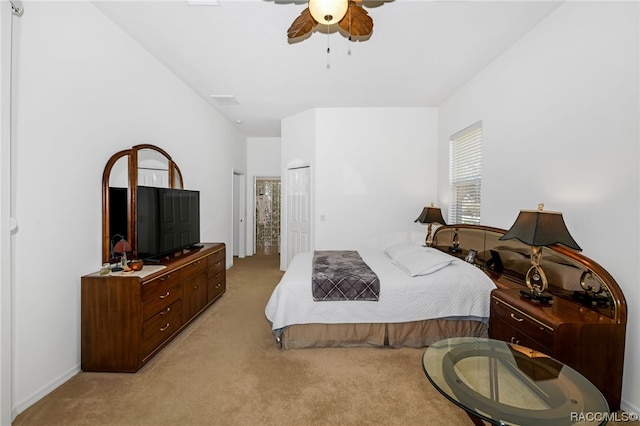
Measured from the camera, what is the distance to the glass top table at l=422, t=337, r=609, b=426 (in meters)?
1.24

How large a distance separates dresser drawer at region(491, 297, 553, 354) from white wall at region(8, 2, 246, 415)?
123 inches

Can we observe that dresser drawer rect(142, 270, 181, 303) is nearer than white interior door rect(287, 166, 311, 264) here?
Yes

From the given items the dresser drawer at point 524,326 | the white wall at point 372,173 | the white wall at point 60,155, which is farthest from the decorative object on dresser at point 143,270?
the dresser drawer at point 524,326

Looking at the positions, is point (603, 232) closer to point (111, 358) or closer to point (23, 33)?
point (111, 358)

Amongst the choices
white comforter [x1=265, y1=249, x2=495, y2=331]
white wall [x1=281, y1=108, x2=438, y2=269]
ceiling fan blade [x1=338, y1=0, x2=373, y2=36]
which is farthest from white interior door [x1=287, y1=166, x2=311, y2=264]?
ceiling fan blade [x1=338, y1=0, x2=373, y2=36]

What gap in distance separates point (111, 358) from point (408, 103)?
4.81 m

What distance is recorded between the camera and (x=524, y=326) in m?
1.97

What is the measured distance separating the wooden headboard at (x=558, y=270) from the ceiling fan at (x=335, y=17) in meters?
2.15

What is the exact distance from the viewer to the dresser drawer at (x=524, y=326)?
1781 millimetres

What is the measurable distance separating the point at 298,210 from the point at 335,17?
3886 mm

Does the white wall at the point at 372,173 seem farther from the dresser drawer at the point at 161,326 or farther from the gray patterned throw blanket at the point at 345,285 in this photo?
the dresser drawer at the point at 161,326

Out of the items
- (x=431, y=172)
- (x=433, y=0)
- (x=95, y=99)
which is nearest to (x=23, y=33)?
(x=95, y=99)

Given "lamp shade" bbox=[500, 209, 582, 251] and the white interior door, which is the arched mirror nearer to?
the white interior door

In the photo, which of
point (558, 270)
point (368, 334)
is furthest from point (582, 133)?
point (368, 334)
